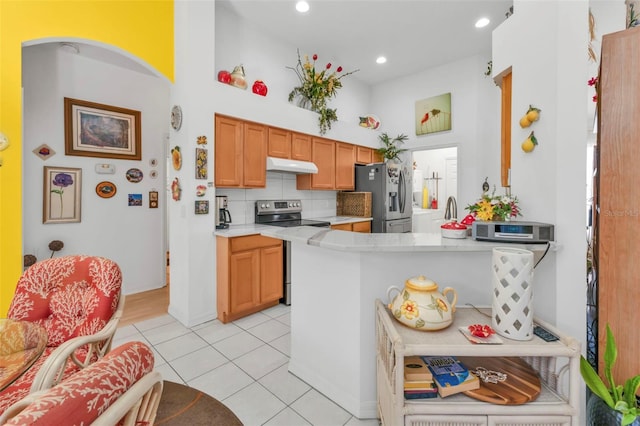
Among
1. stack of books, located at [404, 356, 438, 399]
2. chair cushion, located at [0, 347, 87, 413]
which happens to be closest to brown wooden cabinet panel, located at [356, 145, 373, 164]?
stack of books, located at [404, 356, 438, 399]

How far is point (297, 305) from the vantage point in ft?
6.57

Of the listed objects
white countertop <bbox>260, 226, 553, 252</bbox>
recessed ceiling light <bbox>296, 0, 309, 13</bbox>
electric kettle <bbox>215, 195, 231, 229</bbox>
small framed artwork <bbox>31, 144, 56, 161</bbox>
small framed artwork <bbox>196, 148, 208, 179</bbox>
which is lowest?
white countertop <bbox>260, 226, 553, 252</bbox>

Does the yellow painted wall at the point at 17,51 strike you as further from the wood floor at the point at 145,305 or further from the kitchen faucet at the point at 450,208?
the kitchen faucet at the point at 450,208

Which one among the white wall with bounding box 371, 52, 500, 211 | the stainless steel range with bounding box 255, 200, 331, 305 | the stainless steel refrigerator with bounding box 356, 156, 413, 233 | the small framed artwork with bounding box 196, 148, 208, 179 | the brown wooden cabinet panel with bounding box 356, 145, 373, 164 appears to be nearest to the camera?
the small framed artwork with bounding box 196, 148, 208, 179

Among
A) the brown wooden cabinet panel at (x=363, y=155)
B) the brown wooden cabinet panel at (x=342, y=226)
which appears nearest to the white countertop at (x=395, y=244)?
the brown wooden cabinet panel at (x=342, y=226)

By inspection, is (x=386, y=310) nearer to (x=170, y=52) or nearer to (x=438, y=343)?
(x=438, y=343)

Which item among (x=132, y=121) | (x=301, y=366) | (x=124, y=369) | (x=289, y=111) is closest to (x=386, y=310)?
Result: (x=301, y=366)

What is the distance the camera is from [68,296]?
152 cm

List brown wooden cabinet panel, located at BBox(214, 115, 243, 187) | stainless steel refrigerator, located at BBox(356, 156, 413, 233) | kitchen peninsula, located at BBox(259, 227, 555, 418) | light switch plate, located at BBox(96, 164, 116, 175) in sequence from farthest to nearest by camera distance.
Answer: stainless steel refrigerator, located at BBox(356, 156, 413, 233) → light switch plate, located at BBox(96, 164, 116, 175) → brown wooden cabinet panel, located at BBox(214, 115, 243, 187) → kitchen peninsula, located at BBox(259, 227, 555, 418)

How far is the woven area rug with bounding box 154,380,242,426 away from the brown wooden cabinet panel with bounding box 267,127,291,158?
274cm

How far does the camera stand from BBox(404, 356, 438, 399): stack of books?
1.18 meters

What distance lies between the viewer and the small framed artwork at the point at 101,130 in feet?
10.8

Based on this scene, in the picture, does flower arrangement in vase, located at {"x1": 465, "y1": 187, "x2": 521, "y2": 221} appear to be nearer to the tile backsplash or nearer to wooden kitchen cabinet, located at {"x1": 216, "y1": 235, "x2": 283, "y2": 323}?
wooden kitchen cabinet, located at {"x1": 216, "y1": 235, "x2": 283, "y2": 323}

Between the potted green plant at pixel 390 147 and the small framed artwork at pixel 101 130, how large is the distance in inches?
152
